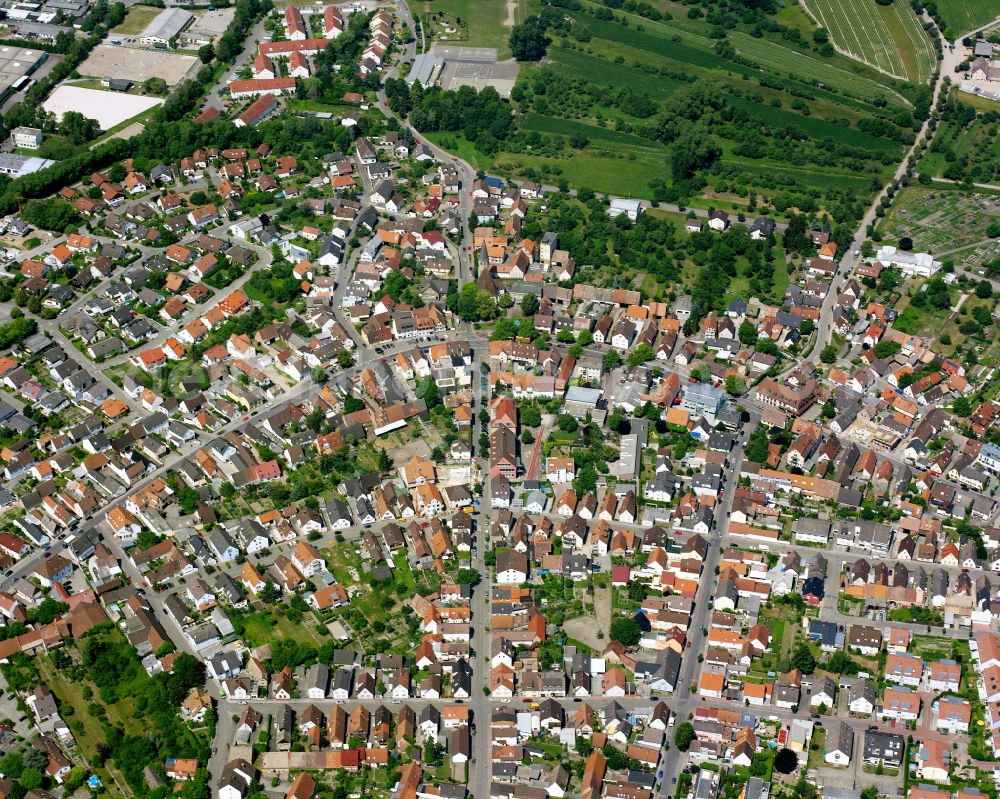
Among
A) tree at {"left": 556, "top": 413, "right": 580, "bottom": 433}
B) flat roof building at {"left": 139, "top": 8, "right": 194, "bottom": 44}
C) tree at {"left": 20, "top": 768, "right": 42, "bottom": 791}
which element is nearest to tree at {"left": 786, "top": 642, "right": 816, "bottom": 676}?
tree at {"left": 556, "top": 413, "right": 580, "bottom": 433}

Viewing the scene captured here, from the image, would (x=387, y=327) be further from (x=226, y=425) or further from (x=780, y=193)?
(x=780, y=193)

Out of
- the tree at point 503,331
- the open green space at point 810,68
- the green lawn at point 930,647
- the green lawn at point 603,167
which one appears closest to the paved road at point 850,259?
the open green space at point 810,68

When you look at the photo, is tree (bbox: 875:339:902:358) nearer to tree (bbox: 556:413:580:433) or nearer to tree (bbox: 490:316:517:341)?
tree (bbox: 556:413:580:433)

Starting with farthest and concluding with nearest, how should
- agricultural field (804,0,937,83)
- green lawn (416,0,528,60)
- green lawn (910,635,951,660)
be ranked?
green lawn (416,0,528,60)
agricultural field (804,0,937,83)
green lawn (910,635,951,660)

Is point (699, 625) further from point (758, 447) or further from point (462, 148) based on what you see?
point (462, 148)

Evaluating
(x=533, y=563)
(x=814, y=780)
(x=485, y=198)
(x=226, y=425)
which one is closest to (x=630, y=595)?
(x=533, y=563)

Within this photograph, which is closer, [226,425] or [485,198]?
[226,425]
